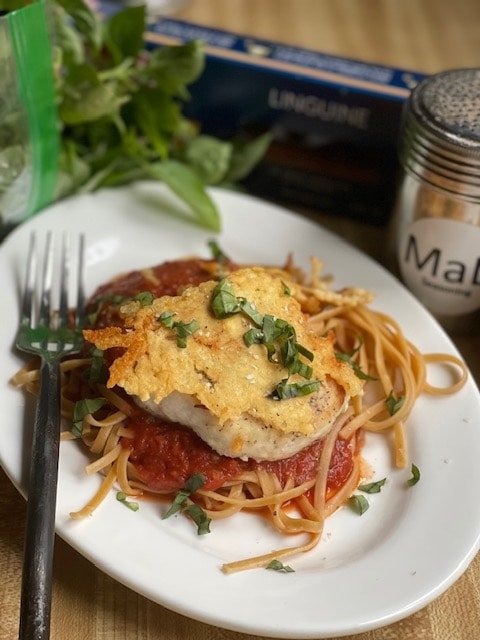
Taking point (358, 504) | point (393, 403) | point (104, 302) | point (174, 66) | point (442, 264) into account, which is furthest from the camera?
point (174, 66)

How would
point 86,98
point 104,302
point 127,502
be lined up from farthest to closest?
point 86,98 < point 104,302 < point 127,502

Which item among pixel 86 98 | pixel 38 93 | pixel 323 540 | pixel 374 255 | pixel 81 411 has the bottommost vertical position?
pixel 374 255

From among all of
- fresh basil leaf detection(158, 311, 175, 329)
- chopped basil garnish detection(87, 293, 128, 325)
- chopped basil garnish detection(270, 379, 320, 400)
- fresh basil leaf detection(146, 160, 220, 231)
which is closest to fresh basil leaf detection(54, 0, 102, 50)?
fresh basil leaf detection(146, 160, 220, 231)

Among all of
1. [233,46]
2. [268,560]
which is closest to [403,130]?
[233,46]

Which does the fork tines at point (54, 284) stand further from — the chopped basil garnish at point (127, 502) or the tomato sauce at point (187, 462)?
the chopped basil garnish at point (127, 502)

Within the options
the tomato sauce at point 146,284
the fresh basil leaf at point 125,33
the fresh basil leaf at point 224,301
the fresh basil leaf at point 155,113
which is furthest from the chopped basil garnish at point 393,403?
the fresh basil leaf at point 125,33

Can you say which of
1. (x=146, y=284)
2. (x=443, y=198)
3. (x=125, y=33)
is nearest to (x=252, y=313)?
(x=146, y=284)

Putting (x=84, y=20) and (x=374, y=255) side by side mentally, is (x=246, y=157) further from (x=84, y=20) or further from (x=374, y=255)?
(x=84, y=20)

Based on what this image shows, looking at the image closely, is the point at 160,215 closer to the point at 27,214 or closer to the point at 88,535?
the point at 27,214
